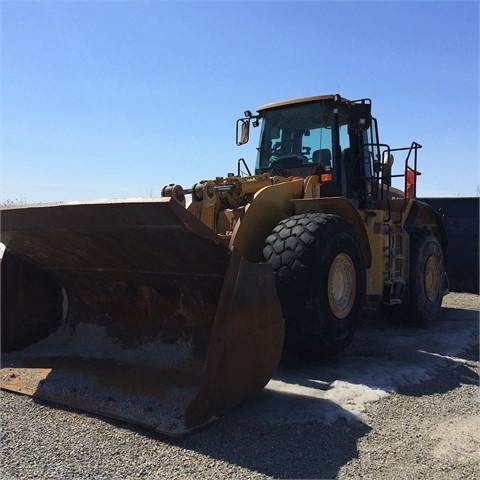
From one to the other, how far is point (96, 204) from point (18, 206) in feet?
3.08

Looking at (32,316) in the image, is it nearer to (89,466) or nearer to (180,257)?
(180,257)

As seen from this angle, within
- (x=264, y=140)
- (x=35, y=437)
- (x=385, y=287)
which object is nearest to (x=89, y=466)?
(x=35, y=437)

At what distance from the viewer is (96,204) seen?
367cm

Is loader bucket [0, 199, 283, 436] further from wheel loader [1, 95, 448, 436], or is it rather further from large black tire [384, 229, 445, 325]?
large black tire [384, 229, 445, 325]

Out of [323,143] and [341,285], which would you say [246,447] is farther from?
[323,143]

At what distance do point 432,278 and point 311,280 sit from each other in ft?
13.7

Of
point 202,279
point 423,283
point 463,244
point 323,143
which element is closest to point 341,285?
point 202,279

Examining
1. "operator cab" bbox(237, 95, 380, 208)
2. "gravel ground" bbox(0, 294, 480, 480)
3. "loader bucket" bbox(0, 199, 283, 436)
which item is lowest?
"gravel ground" bbox(0, 294, 480, 480)

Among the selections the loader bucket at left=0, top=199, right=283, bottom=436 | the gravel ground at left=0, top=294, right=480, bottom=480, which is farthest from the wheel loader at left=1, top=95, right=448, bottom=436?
the gravel ground at left=0, top=294, right=480, bottom=480

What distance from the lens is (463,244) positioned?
1078 centimetres

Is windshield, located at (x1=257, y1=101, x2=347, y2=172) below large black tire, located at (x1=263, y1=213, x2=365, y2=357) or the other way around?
the other way around

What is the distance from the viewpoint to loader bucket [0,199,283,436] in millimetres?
3520

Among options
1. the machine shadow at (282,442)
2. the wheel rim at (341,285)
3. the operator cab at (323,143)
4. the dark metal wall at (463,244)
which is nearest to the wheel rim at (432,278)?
the operator cab at (323,143)

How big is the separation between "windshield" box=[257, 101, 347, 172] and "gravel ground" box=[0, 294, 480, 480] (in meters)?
3.35
